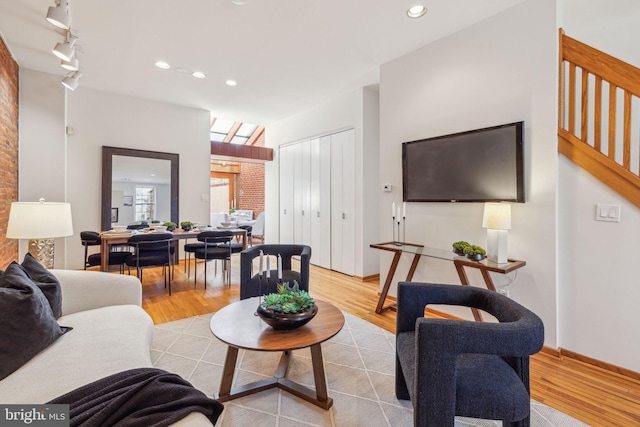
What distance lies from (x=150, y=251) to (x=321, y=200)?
275cm

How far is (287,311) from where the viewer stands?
1.72 m

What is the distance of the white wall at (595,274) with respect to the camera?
211cm

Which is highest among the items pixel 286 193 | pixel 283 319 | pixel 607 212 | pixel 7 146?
pixel 7 146

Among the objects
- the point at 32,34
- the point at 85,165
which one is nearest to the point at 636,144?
the point at 32,34

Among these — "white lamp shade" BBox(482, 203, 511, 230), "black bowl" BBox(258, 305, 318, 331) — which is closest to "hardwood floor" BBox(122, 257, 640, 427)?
"white lamp shade" BBox(482, 203, 511, 230)

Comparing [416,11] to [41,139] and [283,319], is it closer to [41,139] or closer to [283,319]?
[283,319]

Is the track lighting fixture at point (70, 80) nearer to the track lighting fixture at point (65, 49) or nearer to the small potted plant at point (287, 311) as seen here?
the track lighting fixture at point (65, 49)

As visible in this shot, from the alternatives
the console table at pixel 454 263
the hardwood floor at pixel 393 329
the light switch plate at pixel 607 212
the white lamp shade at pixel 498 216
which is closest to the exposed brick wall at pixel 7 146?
the hardwood floor at pixel 393 329

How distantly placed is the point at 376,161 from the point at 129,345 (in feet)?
12.9

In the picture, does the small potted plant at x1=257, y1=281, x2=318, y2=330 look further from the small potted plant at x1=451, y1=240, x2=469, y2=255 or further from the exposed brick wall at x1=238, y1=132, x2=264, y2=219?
the exposed brick wall at x1=238, y1=132, x2=264, y2=219

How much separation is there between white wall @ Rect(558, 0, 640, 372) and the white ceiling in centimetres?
174

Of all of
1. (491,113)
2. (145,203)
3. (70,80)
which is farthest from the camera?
(145,203)

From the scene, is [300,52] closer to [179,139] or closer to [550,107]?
[550,107]

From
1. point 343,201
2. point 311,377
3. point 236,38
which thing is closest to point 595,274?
point 311,377
